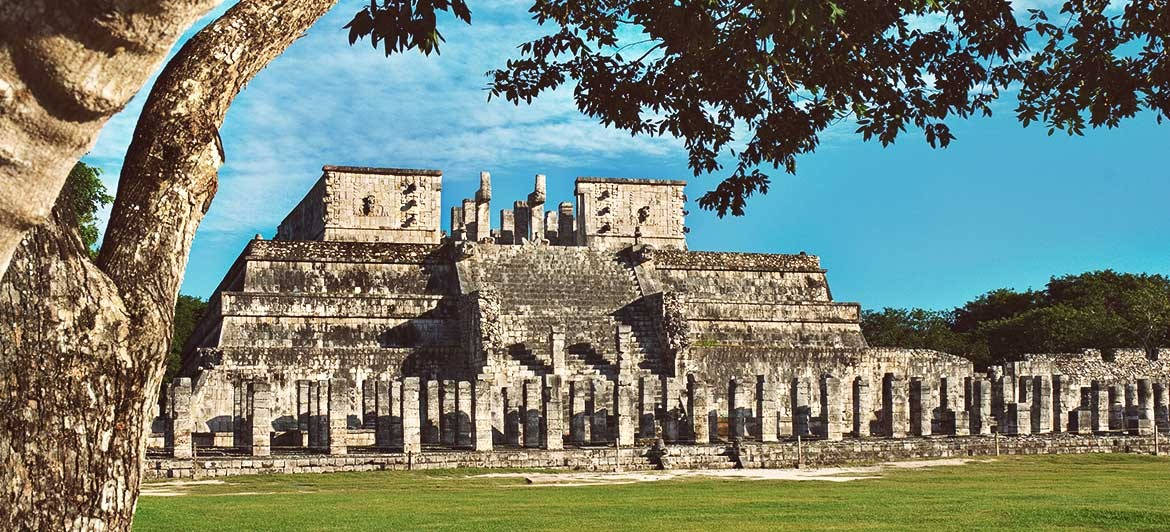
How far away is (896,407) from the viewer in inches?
1068

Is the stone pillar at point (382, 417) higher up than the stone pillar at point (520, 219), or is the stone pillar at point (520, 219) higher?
the stone pillar at point (520, 219)

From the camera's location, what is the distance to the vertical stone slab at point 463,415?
25.0 metres

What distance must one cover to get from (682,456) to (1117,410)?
12.3 meters

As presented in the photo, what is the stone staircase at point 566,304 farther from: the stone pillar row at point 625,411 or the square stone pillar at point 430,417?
the square stone pillar at point 430,417

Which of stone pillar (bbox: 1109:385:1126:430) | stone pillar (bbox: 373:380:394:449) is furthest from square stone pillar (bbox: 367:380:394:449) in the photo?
stone pillar (bbox: 1109:385:1126:430)

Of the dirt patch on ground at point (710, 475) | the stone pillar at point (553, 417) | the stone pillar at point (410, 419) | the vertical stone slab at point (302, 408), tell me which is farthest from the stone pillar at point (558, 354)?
the dirt patch on ground at point (710, 475)

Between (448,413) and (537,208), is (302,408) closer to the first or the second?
(448,413)

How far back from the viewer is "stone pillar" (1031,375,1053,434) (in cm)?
2820

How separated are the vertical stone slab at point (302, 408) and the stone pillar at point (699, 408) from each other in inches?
299

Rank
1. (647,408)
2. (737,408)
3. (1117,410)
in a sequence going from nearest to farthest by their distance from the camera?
(647,408), (737,408), (1117,410)

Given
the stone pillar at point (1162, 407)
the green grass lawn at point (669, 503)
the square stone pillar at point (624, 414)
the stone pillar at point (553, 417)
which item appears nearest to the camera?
the green grass lawn at point (669, 503)

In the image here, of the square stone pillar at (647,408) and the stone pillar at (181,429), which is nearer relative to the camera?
the stone pillar at (181,429)

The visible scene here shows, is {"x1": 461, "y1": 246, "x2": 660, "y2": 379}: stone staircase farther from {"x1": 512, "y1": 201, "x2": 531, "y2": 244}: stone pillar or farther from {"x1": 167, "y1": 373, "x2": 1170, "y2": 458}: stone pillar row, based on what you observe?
{"x1": 512, "y1": 201, "x2": 531, "y2": 244}: stone pillar

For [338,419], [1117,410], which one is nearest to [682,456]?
[338,419]
